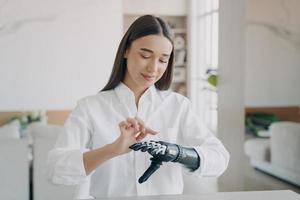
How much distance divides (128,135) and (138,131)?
0.02 meters

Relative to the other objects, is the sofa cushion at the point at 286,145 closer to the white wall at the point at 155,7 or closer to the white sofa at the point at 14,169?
the white sofa at the point at 14,169

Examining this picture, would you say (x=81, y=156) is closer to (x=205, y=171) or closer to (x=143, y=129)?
(x=143, y=129)

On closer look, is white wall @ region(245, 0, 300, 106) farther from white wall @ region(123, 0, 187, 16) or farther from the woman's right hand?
white wall @ region(123, 0, 187, 16)

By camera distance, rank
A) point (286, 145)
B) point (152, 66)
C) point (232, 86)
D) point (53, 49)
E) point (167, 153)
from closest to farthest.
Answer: point (167, 153) → point (152, 66) → point (286, 145) → point (232, 86) → point (53, 49)

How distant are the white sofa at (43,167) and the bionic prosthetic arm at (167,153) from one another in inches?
57.0

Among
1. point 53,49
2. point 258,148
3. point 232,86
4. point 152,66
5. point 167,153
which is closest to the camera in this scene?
point 167,153

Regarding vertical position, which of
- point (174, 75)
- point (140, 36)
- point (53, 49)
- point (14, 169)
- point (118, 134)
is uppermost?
point (53, 49)

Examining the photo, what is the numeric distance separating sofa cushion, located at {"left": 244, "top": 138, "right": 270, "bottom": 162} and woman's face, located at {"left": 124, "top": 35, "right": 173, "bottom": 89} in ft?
5.95

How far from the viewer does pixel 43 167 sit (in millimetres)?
2268

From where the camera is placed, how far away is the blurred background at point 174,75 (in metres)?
2.41

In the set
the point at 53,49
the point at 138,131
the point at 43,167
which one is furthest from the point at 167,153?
the point at 53,49

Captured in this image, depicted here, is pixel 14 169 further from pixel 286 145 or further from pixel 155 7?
pixel 155 7

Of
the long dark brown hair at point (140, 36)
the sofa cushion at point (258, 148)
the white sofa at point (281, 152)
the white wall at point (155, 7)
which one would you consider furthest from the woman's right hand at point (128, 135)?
the white wall at point (155, 7)

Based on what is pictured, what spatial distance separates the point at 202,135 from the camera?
97 centimetres
